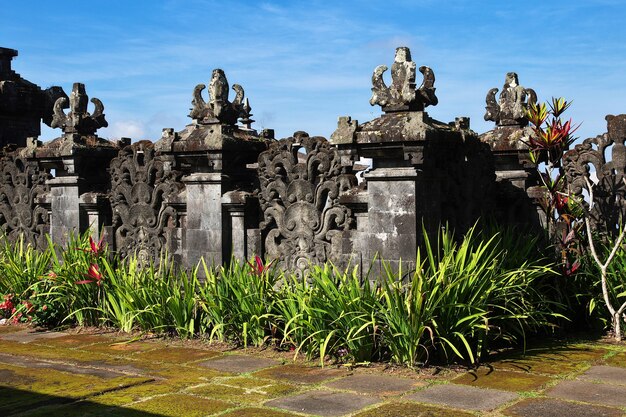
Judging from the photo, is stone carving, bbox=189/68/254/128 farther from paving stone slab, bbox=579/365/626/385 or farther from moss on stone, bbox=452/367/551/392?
paving stone slab, bbox=579/365/626/385

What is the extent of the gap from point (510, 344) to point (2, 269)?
22.3 feet

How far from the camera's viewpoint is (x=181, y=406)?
230 inches

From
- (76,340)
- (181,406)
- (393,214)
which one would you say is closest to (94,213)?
(76,340)

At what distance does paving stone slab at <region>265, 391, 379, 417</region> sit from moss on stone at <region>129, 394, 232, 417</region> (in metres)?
0.38

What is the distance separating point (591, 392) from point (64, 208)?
7.77m

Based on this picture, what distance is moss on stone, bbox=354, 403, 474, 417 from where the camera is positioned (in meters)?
5.52

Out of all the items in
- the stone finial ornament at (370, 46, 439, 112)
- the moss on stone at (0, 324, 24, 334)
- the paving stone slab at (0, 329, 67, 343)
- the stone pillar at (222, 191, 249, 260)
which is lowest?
the paving stone slab at (0, 329, 67, 343)

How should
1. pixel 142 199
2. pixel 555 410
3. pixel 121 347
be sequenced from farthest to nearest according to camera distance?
pixel 142 199
pixel 121 347
pixel 555 410

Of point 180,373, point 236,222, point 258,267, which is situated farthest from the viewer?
point 236,222

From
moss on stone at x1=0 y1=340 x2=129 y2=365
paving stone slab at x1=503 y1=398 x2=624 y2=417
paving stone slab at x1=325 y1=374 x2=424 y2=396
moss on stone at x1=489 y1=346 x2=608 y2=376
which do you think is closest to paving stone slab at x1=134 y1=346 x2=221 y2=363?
moss on stone at x1=0 y1=340 x2=129 y2=365

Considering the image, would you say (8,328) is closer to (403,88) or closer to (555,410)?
(403,88)

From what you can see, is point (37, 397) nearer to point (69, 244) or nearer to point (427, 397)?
point (427, 397)

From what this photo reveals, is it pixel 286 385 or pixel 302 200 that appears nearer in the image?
pixel 286 385

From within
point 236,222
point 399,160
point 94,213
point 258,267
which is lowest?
point 258,267
